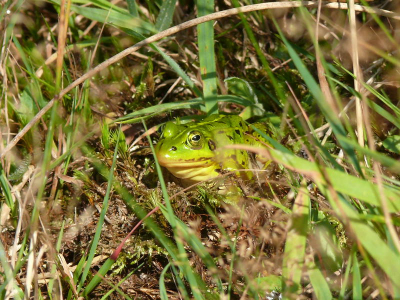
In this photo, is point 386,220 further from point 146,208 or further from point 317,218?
point 146,208

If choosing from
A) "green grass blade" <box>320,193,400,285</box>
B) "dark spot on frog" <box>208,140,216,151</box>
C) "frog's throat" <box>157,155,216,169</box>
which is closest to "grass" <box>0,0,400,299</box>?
"green grass blade" <box>320,193,400,285</box>

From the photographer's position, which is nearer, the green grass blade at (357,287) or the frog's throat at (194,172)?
the green grass blade at (357,287)

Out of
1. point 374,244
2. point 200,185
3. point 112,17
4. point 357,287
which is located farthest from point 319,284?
point 112,17

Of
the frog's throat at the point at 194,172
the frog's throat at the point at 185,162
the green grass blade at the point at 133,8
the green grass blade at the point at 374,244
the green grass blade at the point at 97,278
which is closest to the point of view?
the green grass blade at the point at 374,244

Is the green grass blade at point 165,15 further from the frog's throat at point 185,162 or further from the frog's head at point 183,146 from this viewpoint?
the frog's throat at point 185,162

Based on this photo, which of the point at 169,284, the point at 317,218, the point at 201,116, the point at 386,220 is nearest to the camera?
the point at 386,220

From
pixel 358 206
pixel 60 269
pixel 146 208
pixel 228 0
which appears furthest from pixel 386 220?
pixel 228 0

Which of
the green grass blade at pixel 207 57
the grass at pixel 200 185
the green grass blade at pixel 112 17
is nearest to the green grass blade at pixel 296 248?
the grass at pixel 200 185

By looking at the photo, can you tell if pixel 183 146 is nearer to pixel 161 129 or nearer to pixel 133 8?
pixel 161 129
